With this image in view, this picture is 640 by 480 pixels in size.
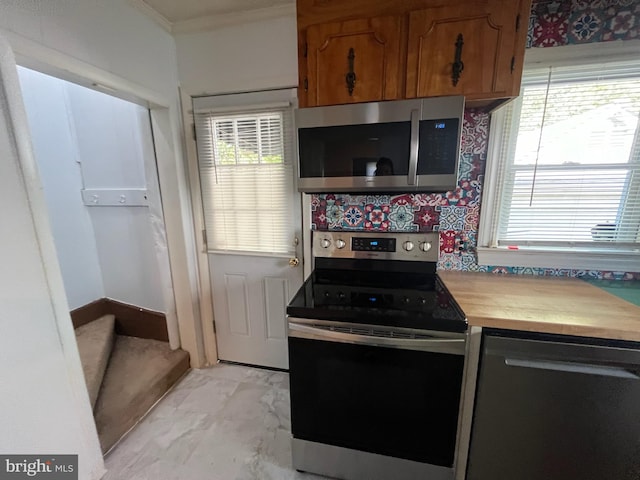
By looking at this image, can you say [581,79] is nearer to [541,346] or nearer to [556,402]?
[541,346]

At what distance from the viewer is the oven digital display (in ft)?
5.38

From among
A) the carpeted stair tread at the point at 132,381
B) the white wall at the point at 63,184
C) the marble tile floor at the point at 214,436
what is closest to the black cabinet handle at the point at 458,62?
the marble tile floor at the point at 214,436

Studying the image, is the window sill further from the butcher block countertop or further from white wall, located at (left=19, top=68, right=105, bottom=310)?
white wall, located at (left=19, top=68, right=105, bottom=310)

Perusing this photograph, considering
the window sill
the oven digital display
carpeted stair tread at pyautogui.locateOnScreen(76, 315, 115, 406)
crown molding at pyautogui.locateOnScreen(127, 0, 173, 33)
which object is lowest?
carpeted stair tread at pyautogui.locateOnScreen(76, 315, 115, 406)

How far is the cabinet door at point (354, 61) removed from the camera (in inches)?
48.1

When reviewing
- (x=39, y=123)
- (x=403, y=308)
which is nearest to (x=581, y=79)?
(x=403, y=308)

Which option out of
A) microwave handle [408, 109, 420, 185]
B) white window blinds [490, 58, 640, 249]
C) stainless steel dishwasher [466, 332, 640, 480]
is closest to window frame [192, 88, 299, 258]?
microwave handle [408, 109, 420, 185]

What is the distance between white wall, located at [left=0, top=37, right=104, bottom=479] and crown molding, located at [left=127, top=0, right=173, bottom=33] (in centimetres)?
82

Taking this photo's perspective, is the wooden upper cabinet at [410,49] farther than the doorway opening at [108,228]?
No

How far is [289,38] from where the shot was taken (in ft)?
5.30

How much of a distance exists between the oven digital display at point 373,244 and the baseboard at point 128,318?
172 cm

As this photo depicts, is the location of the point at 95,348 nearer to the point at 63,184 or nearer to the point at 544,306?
the point at 63,184

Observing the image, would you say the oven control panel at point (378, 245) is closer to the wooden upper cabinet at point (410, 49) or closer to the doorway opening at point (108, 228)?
the wooden upper cabinet at point (410, 49)

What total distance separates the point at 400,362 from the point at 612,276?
4.67 ft
